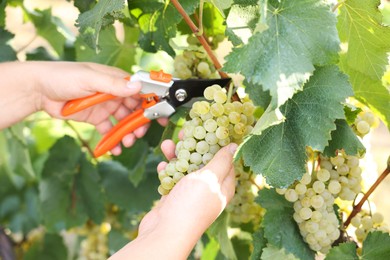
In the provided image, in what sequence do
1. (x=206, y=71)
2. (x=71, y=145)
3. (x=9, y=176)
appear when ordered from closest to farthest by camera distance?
(x=206, y=71) → (x=71, y=145) → (x=9, y=176)

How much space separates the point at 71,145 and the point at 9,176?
48 centimetres

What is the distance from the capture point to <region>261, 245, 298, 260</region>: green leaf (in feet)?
3.69

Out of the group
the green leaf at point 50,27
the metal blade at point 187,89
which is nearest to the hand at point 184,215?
the metal blade at point 187,89

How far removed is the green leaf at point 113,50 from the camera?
1.56m

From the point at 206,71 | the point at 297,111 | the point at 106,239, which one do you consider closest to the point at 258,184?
the point at 206,71

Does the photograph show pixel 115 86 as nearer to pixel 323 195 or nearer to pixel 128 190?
pixel 323 195

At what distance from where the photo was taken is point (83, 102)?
137 centimetres

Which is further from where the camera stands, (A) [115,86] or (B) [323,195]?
(A) [115,86]

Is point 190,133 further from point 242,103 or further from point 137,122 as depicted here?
point 137,122

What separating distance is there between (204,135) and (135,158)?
60 centimetres

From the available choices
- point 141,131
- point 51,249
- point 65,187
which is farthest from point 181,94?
point 51,249

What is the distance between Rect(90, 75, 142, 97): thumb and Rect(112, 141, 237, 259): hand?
30cm

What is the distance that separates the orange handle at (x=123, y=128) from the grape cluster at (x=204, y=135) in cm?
27

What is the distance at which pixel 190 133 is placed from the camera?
1085mm
